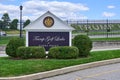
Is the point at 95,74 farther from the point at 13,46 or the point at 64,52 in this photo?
the point at 13,46

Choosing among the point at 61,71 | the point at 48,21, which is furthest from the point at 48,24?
the point at 61,71

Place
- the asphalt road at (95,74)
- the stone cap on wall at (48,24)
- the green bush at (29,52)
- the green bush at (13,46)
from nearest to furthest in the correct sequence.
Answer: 1. the asphalt road at (95,74)
2. the green bush at (29,52)
3. the green bush at (13,46)
4. the stone cap on wall at (48,24)

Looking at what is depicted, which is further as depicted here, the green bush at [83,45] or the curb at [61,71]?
the green bush at [83,45]

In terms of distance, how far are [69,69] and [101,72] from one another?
1510mm

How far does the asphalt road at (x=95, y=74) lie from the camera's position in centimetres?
1338

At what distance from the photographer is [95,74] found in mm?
14398

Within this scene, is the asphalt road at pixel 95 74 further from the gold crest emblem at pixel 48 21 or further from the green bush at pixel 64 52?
the gold crest emblem at pixel 48 21

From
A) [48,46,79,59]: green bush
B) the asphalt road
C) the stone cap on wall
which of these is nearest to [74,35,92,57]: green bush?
[48,46,79,59]: green bush

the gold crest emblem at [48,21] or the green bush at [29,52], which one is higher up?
→ the gold crest emblem at [48,21]

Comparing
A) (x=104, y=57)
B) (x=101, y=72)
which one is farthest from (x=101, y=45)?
(x=101, y=72)

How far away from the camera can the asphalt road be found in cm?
1338

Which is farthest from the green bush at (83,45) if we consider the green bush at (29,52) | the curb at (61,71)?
the green bush at (29,52)

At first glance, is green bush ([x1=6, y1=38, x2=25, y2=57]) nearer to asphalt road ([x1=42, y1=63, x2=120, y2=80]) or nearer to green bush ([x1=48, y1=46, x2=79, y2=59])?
green bush ([x1=48, y1=46, x2=79, y2=59])

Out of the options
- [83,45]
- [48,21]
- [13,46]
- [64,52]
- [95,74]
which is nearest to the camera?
[95,74]
